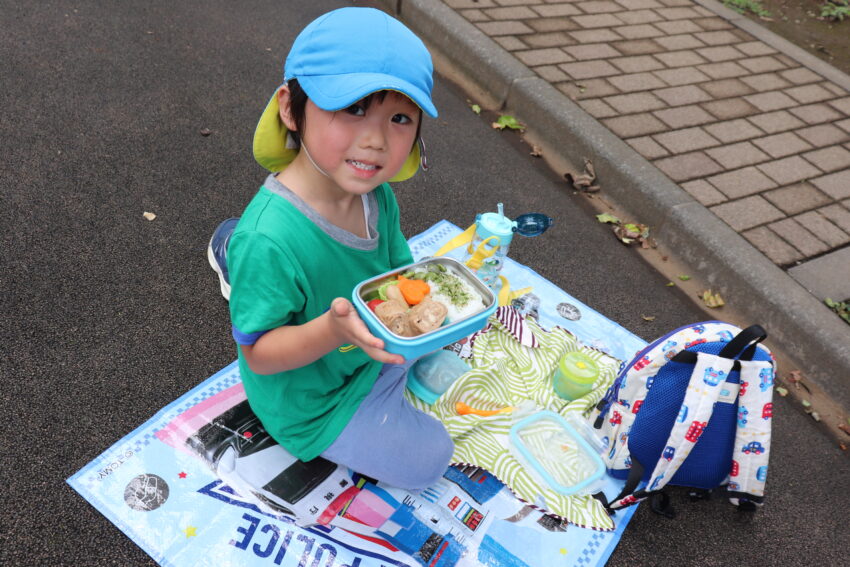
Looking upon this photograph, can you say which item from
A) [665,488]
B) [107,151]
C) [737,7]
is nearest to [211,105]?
[107,151]

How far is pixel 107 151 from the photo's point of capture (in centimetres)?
326

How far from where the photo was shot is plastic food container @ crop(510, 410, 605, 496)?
2.29 meters

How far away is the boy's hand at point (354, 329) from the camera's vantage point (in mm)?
1338

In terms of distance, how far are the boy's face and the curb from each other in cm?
248

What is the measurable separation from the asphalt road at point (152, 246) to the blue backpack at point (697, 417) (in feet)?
0.61

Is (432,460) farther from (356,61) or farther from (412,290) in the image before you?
(356,61)

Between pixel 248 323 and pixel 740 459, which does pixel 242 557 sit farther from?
pixel 740 459

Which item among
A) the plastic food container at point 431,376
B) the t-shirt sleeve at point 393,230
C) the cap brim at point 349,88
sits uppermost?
the cap brim at point 349,88

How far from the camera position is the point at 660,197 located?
11.5 ft

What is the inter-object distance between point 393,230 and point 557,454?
123 cm

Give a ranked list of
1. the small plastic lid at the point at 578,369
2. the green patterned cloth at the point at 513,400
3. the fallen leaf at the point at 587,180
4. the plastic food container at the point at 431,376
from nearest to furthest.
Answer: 1. the green patterned cloth at the point at 513,400
2. the plastic food container at the point at 431,376
3. the small plastic lid at the point at 578,369
4. the fallen leaf at the point at 587,180

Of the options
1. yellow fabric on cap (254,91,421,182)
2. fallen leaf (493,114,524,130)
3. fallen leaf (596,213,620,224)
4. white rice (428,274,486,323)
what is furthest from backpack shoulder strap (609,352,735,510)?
fallen leaf (493,114,524,130)

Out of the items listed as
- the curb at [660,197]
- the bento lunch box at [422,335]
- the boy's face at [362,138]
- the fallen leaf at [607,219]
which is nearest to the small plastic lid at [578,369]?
the bento lunch box at [422,335]

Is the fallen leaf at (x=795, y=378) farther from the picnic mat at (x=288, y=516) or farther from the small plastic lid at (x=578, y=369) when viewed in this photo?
the picnic mat at (x=288, y=516)
